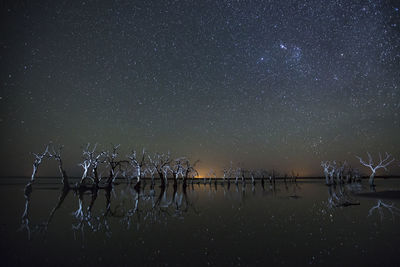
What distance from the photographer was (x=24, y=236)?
8070 mm

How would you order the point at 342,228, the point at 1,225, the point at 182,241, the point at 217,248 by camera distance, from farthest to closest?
the point at 1,225, the point at 342,228, the point at 182,241, the point at 217,248

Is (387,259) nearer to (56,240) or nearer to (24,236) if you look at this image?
(56,240)

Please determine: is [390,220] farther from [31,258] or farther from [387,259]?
[31,258]

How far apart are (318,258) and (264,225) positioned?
4.13 m

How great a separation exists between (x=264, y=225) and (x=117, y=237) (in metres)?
6.02

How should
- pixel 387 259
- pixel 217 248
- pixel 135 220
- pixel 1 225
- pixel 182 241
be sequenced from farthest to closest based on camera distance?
1. pixel 135 220
2. pixel 1 225
3. pixel 182 241
4. pixel 217 248
5. pixel 387 259

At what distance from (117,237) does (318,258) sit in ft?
20.8

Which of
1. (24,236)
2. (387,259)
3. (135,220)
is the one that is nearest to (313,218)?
(387,259)

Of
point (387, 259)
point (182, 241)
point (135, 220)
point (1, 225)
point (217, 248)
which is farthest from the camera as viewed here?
point (135, 220)

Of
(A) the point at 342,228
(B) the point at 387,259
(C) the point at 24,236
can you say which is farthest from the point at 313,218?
(C) the point at 24,236

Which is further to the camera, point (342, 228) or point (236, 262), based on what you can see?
point (342, 228)

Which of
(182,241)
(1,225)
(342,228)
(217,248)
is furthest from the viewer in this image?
(1,225)

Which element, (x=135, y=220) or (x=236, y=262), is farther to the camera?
(x=135, y=220)

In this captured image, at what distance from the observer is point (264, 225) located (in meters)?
9.95
